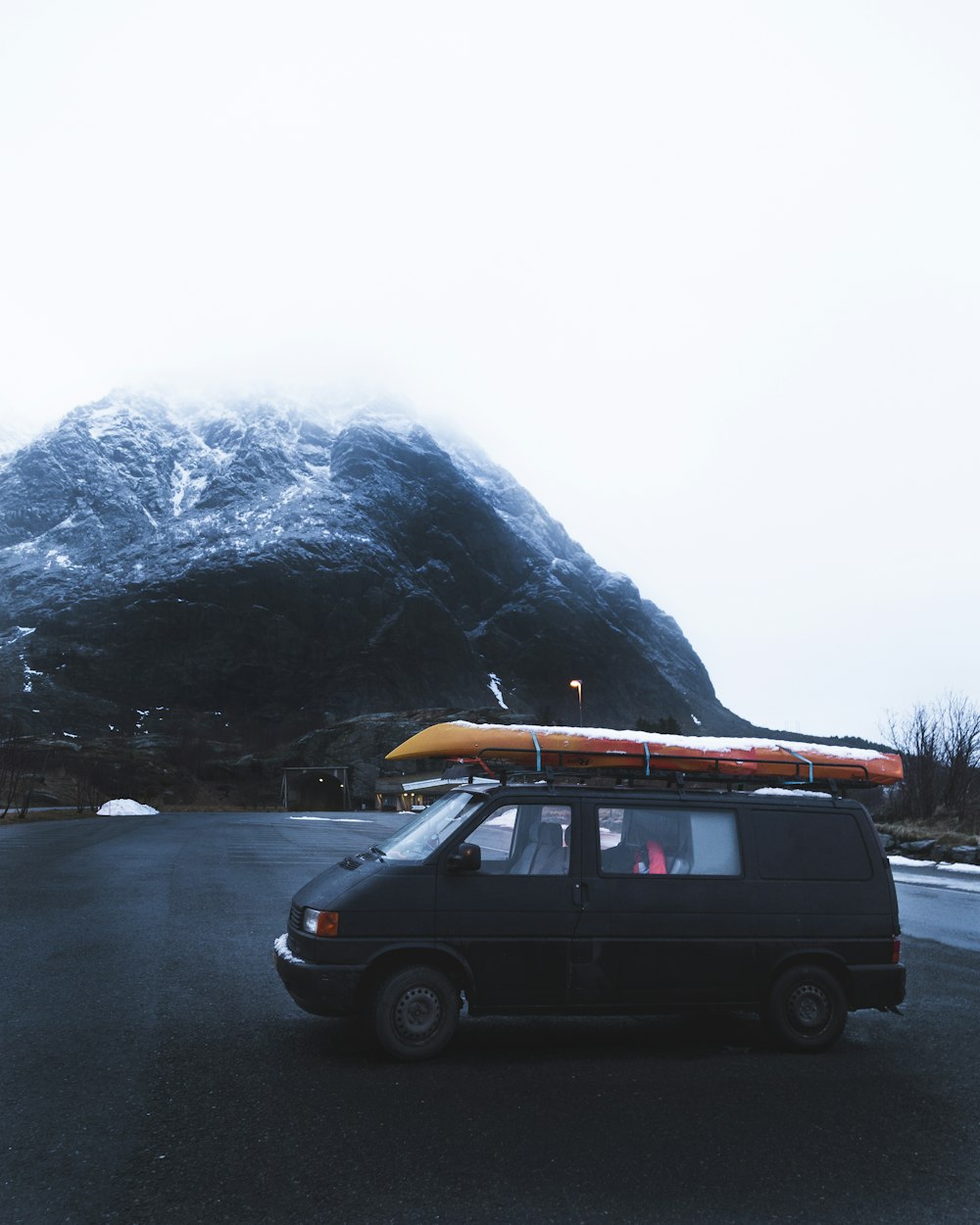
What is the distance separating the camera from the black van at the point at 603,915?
674 cm

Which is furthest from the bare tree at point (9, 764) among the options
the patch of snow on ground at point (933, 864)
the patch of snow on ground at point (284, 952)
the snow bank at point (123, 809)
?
the patch of snow on ground at point (284, 952)

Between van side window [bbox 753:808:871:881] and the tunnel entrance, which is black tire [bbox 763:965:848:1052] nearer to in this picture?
van side window [bbox 753:808:871:881]

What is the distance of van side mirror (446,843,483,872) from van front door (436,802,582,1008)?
9 centimetres

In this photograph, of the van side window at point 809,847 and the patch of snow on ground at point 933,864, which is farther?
the patch of snow on ground at point 933,864

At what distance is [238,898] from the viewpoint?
50.3 feet

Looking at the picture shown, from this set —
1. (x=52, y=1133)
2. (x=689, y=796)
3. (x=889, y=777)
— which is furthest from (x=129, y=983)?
(x=889, y=777)

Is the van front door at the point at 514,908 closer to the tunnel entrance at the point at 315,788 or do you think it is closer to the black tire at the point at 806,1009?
the black tire at the point at 806,1009

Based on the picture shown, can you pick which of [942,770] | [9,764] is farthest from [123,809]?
[942,770]

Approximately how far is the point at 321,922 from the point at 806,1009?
4.07 metres

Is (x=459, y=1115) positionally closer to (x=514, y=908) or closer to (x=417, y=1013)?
(x=417, y=1013)

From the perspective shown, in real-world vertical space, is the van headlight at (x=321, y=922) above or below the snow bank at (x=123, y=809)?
above

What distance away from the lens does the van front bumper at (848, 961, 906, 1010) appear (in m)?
7.52

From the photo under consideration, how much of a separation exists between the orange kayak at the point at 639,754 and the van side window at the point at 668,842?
20.9 inches

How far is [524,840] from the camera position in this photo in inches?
283
